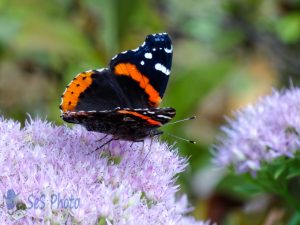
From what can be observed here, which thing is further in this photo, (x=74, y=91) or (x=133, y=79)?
(x=133, y=79)

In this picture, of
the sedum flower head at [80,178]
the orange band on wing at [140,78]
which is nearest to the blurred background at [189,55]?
the orange band on wing at [140,78]

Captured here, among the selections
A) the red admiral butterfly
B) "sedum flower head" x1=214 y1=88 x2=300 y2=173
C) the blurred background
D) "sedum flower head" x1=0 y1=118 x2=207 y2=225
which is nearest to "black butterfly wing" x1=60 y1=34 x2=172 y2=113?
the red admiral butterfly

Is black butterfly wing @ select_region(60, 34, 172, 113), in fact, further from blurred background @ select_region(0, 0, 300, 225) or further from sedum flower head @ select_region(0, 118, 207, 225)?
blurred background @ select_region(0, 0, 300, 225)

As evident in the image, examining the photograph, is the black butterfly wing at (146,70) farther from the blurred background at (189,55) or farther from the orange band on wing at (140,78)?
the blurred background at (189,55)

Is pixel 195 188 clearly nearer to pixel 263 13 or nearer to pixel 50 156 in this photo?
pixel 263 13

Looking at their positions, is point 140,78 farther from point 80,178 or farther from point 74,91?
point 80,178

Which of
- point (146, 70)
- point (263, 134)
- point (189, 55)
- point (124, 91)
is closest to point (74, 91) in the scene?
point (124, 91)

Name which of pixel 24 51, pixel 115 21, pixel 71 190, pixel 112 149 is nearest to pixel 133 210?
pixel 71 190
